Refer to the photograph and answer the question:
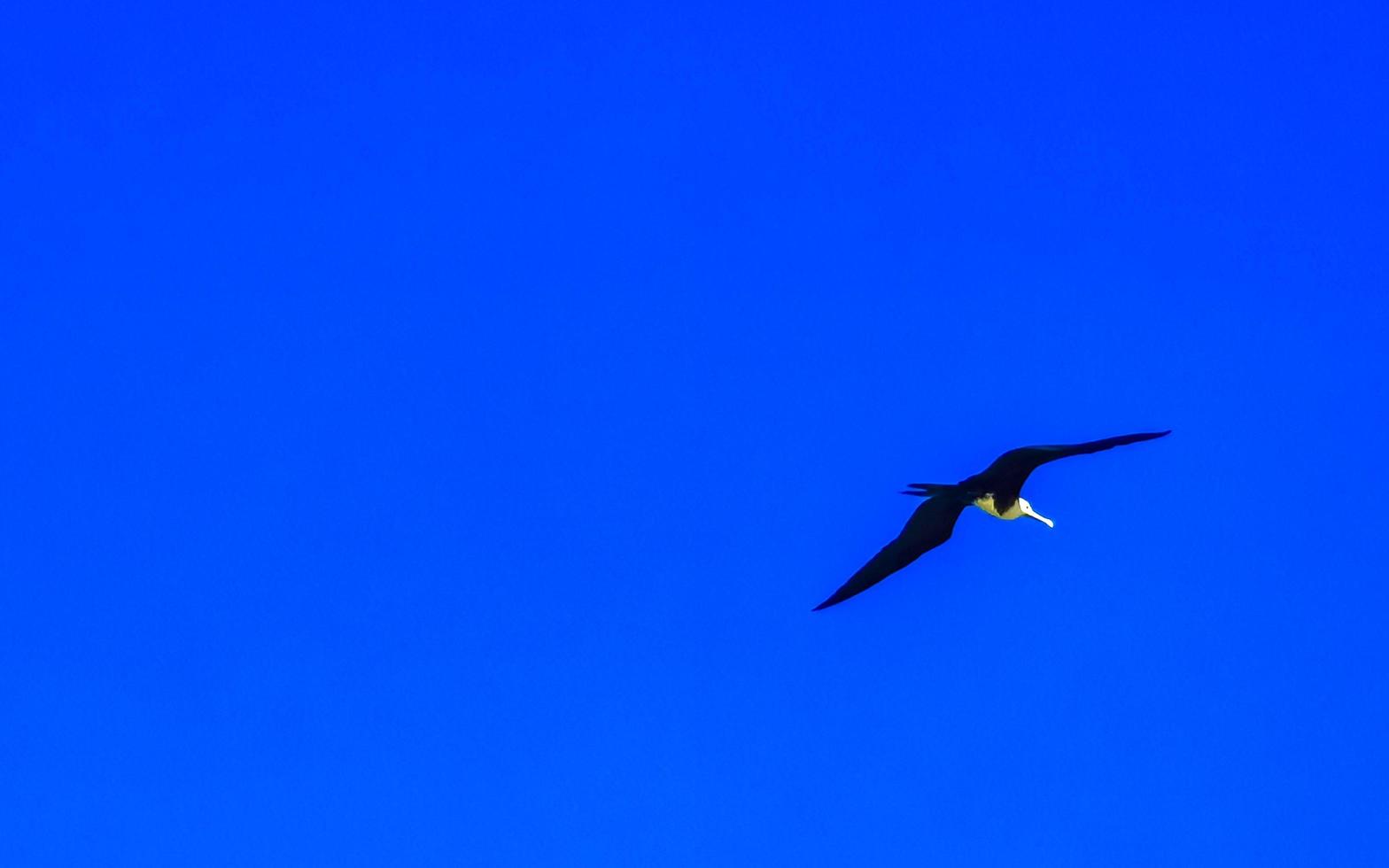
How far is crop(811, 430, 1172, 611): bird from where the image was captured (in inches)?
1037

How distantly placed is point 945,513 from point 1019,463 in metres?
2.24

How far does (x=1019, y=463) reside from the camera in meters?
25.8

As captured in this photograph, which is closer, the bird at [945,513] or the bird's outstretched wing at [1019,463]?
the bird's outstretched wing at [1019,463]

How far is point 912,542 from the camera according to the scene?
2786 centimetres

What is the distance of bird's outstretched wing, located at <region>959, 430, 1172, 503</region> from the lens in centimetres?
2281

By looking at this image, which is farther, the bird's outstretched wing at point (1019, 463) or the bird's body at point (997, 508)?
the bird's body at point (997, 508)

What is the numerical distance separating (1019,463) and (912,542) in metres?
A: 2.69

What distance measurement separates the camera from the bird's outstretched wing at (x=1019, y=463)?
22812mm

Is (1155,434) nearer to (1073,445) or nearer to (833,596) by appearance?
(1073,445)

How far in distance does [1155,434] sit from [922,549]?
6138 millimetres

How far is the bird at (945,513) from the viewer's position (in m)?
26.3

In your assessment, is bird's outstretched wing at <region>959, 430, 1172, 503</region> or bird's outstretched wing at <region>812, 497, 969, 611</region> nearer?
bird's outstretched wing at <region>959, 430, 1172, 503</region>

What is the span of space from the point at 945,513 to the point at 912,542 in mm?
658

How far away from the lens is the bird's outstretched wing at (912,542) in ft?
90.2
